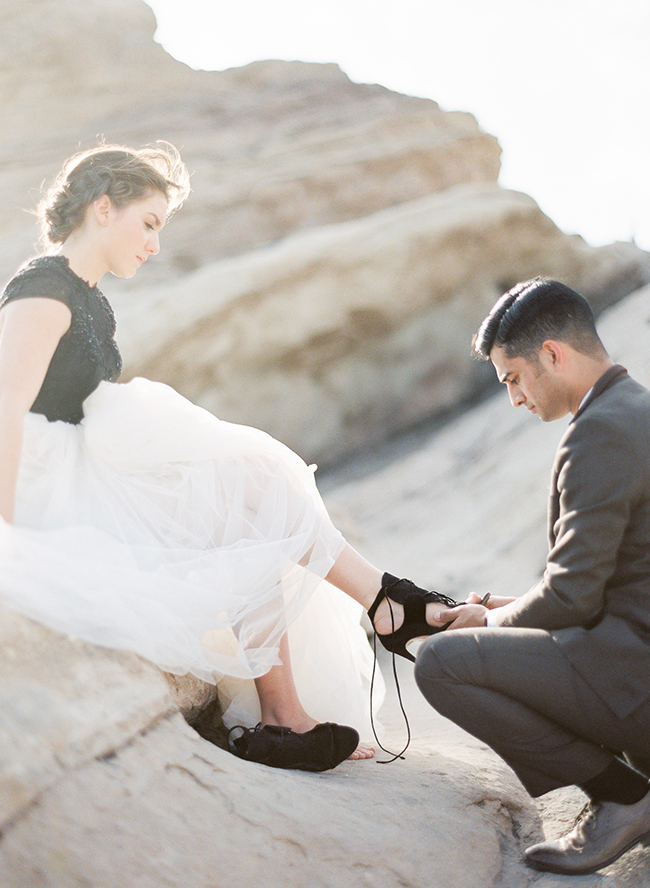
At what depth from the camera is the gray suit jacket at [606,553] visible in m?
1.63

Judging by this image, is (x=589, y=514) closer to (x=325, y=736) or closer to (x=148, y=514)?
(x=325, y=736)

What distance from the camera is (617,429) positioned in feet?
5.35

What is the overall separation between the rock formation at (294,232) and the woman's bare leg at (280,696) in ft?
15.6

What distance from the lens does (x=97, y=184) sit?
2.32 meters

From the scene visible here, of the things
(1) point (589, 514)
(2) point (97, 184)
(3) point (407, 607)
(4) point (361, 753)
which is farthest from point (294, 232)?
(1) point (589, 514)

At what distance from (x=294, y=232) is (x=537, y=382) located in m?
6.34

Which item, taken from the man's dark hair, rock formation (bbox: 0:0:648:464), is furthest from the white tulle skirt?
rock formation (bbox: 0:0:648:464)

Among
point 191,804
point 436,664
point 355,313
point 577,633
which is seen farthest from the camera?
point 355,313

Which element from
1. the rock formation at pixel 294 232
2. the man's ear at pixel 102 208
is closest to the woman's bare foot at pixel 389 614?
the man's ear at pixel 102 208

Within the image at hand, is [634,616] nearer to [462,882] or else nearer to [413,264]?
[462,882]

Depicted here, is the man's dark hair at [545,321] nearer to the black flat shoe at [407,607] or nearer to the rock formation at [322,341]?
the black flat shoe at [407,607]

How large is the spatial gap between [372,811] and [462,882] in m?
0.25

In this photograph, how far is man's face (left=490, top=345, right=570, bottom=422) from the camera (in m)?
1.87

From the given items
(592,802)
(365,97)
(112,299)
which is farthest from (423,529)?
(365,97)
